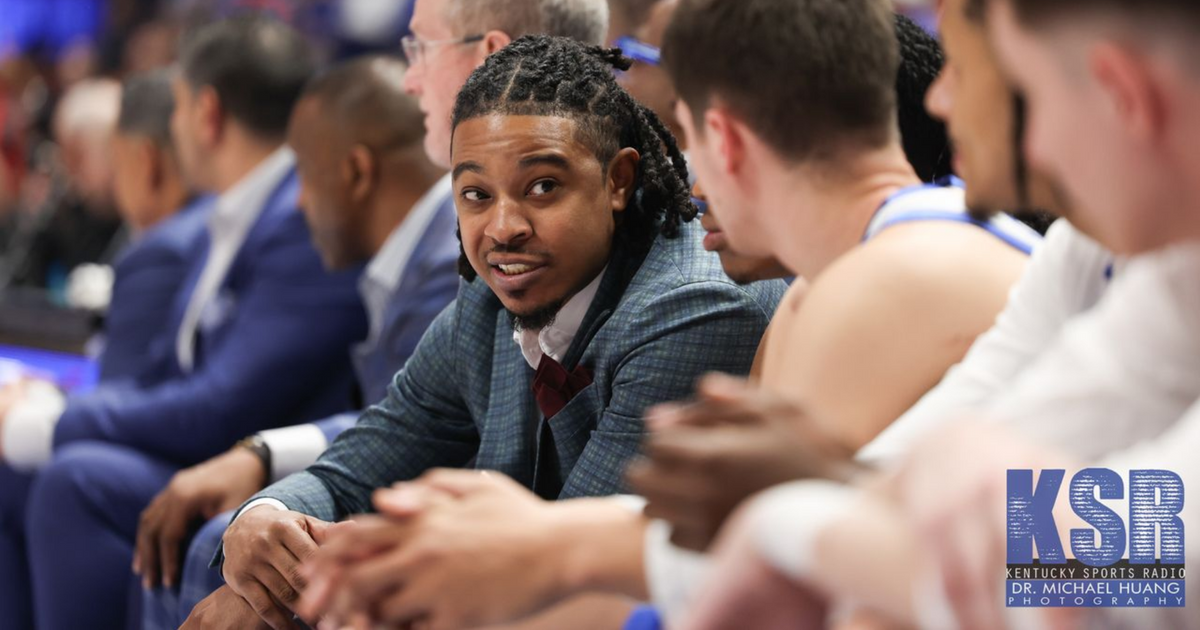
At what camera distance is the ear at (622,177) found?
196 cm

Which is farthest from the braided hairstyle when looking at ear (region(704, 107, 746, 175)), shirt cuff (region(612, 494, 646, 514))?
shirt cuff (region(612, 494, 646, 514))

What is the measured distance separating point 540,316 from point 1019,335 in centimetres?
76

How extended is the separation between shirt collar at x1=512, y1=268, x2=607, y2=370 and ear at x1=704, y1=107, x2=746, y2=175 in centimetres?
48

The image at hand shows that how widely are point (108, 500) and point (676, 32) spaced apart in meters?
1.74

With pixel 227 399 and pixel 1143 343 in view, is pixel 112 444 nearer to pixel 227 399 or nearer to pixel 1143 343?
pixel 227 399

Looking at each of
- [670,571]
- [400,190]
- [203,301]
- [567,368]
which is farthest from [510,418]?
[203,301]

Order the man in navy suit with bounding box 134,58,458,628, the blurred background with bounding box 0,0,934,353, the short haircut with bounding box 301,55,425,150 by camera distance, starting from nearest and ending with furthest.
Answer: the man in navy suit with bounding box 134,58,458,628, the short haircut with bounding box 301,55,425,150, the blurred background with bounding box 0,0,934,353

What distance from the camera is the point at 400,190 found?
2.86m

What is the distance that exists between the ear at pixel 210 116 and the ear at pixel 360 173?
2.34 feet

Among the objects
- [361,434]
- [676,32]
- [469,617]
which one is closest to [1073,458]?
[469,617]

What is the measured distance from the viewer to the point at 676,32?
1.51 metres

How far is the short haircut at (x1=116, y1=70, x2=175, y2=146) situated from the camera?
377cm

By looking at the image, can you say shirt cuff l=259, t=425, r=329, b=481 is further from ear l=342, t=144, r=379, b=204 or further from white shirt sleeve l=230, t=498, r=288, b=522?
ear l=342, t=144, r=379, b=204

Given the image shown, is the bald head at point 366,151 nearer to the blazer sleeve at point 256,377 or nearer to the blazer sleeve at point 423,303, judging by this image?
the blazer sleeve at point 256,377
